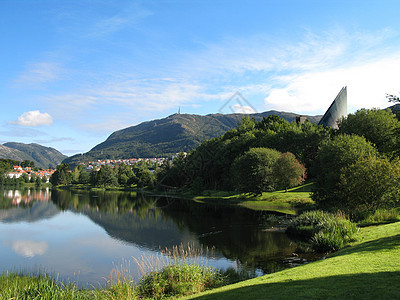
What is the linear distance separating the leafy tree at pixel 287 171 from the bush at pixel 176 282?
3991 cm

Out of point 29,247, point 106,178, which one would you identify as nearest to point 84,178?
point 106,178

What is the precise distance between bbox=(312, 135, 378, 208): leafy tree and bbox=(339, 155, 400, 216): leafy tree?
3.24 meters

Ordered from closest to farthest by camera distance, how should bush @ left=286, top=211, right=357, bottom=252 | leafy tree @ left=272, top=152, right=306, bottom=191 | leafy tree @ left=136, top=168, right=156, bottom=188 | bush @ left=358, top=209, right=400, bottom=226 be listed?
bush @ left=286, top=211, right=357, bottom=252, bush @ left=358, top=209, right=400, bottom=226, leafy tree @ left=272, top=152, right=306, bottom=191, leafy tree @ left=136, top=168, right=156, bottom=188

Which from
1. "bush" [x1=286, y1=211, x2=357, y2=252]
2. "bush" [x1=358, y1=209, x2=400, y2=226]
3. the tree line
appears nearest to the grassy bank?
"bush" [x1=286, y1=211, x2=357, y2=252]

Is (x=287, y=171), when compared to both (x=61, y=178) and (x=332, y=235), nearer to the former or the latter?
(x=332, y=235)

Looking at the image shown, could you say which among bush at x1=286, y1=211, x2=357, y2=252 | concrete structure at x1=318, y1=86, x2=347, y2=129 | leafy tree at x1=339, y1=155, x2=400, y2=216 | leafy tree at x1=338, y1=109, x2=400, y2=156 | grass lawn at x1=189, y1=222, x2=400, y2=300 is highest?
concrete structure at x1=318, y1=86, x2=347, y2=129

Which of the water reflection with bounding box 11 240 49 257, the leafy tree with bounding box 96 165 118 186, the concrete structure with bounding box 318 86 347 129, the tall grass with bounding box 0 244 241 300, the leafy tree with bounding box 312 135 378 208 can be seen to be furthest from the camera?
the leafy tree with bounding box 96 165 118 186

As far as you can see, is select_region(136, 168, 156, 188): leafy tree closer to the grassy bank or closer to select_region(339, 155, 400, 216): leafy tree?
select_region(339, 155, 400, 216): leafy tree

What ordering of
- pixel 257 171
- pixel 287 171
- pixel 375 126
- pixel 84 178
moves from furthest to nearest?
pixel 84 178, pixel 257 171, pixel 287 171, pixel 375 126

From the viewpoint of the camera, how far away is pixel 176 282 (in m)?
12.9

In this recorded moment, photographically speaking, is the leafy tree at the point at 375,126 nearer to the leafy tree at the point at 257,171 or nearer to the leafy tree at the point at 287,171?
the leafy tree at the point at 287,171

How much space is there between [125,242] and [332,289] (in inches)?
915

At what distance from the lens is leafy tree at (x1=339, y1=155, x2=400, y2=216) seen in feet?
82.1

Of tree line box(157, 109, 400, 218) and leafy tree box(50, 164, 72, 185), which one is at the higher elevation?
tree line box(157, 109, 400, 218)
